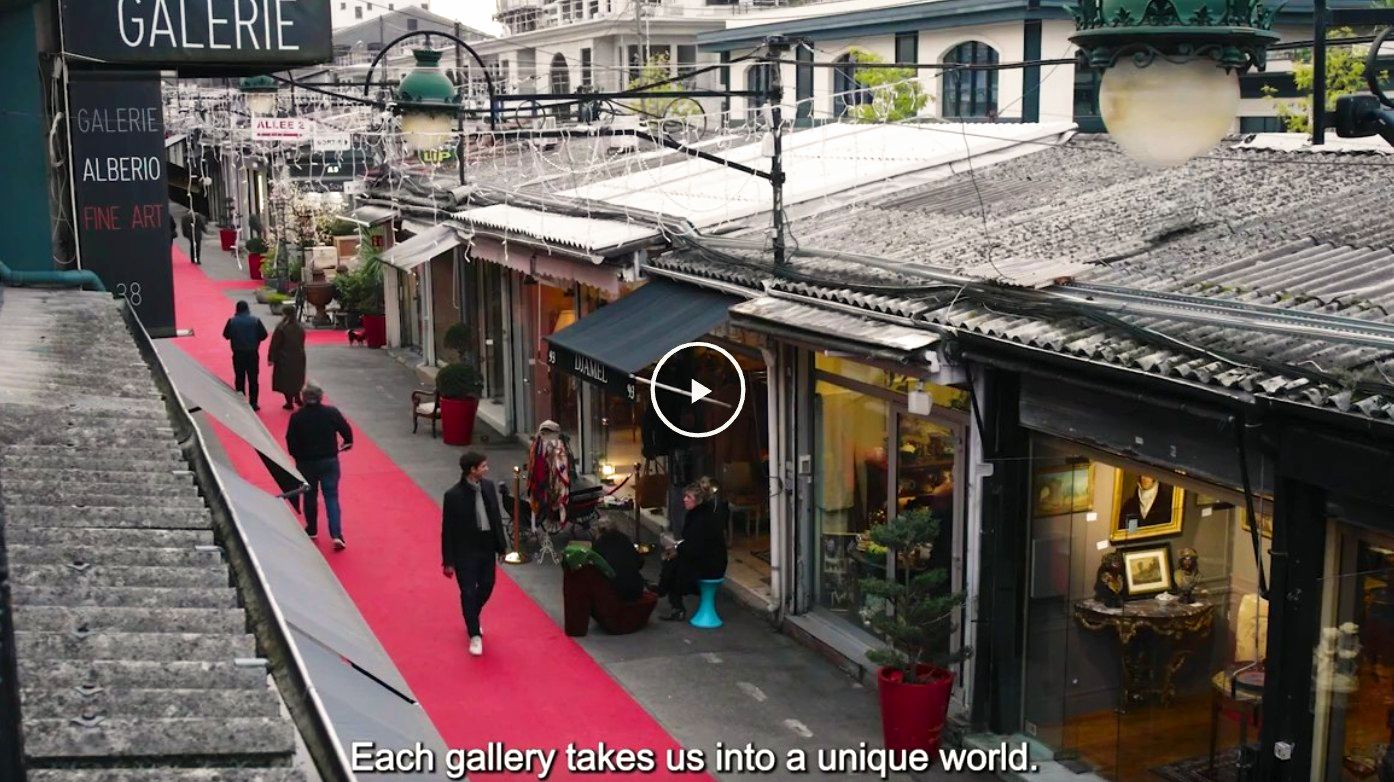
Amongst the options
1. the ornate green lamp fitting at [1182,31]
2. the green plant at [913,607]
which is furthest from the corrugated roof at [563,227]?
the ornate green lamp fitting at [1182,31]

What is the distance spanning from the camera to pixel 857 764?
1169 cm

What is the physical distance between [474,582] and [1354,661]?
26.3 ft

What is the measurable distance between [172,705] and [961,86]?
169ft

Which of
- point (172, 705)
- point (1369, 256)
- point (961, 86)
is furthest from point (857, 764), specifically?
point (961, 86)

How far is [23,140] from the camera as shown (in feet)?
34.7

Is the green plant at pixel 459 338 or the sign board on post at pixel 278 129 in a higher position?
the sign board on post at pixel 278 129

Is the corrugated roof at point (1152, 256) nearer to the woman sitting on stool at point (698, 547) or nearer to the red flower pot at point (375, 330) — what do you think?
the woman sitting on stool at point (698, 547)

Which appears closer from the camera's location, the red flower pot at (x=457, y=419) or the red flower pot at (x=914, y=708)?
the red flower pot at (x=914, y=708)

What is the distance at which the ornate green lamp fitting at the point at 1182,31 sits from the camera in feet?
15.1

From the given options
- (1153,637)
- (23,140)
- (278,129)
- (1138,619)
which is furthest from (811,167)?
(278,129)

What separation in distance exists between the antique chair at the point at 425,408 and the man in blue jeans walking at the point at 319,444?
6360 mm

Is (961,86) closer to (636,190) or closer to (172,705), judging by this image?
(636,190)

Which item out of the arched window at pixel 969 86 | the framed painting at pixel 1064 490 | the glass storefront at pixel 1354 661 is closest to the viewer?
the glass storefront at pixel 1354 661

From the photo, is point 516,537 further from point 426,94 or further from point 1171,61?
point 1171,61
